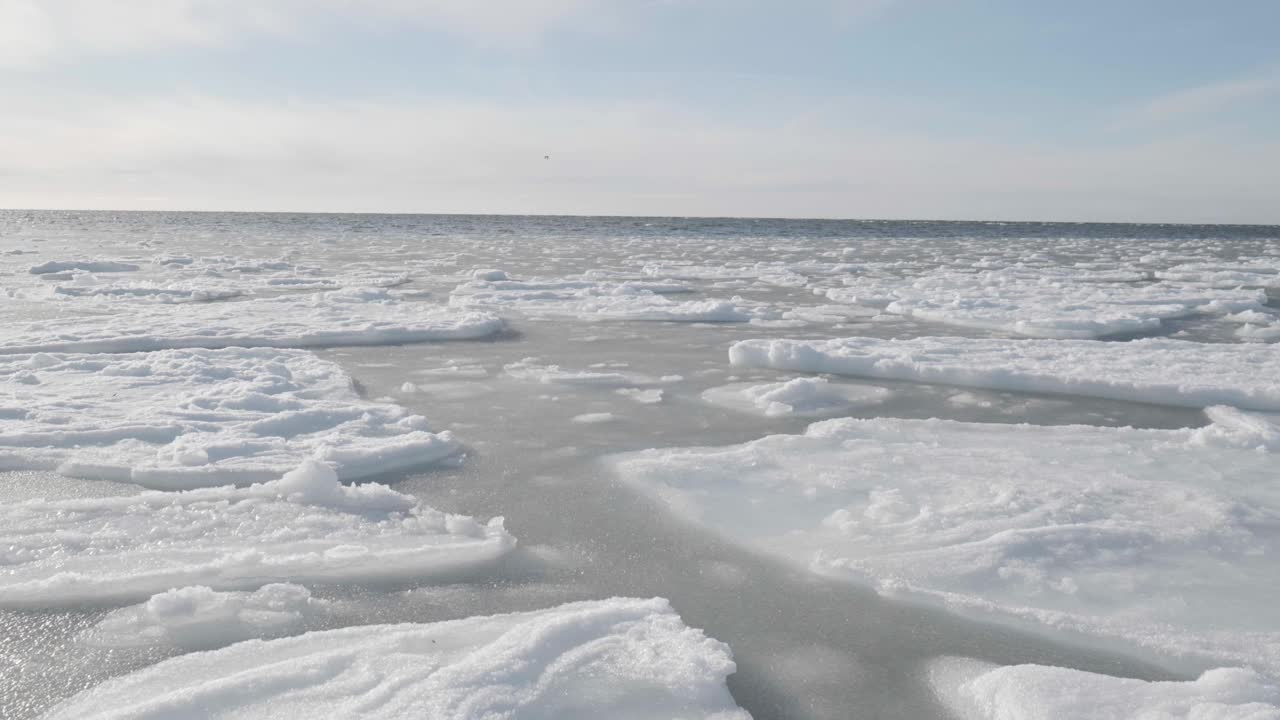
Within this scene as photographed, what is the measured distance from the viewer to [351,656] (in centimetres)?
246

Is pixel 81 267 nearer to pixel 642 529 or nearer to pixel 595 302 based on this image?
pixel 595 302

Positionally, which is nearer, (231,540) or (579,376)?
(231,540)

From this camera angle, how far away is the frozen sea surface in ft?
7.91

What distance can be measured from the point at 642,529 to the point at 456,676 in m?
1.33

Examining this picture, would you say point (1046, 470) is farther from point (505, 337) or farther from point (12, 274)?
point (12, 274)

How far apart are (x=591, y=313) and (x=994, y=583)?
8.05m

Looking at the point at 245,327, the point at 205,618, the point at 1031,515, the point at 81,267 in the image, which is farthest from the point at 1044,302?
the point at 81,267

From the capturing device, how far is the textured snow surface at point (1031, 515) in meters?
2.88

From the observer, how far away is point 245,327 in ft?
28.8

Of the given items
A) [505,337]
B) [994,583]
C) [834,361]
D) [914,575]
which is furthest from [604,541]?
[505,337]

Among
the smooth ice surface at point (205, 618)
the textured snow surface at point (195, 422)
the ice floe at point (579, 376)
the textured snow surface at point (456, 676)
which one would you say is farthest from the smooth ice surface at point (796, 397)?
the smooth ice surface at point (205, 618)

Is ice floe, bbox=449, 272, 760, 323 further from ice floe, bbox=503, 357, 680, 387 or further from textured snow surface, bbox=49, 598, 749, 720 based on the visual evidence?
textured snow surface, bbox=49, 598, 749, 720

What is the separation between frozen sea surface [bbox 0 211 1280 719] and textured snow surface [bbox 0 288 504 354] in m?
0.12

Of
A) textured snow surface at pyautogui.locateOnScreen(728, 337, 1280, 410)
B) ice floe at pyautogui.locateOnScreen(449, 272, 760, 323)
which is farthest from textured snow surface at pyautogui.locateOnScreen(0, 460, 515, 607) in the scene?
ice floe at pyautogui.locateOnScreen(449, 272, 760, 323)
